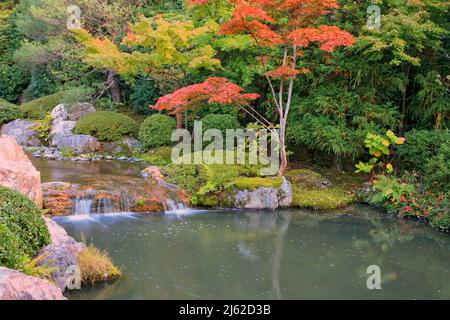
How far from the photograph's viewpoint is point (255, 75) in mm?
16344

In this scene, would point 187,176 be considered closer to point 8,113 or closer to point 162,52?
point 162,52

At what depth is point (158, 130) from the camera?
16.6m

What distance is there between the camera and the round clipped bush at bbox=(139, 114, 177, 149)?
54.3 ft

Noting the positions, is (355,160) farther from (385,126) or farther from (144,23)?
(144,23)

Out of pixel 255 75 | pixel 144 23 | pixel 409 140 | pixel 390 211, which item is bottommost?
pixel 390 211

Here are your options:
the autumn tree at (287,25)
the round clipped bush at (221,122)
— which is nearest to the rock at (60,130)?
the round clipped bush at (221,122)

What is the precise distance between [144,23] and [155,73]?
2278mm

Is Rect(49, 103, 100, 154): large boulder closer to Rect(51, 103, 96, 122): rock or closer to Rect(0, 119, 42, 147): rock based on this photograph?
Rect(51, 103, 96, 122): rock

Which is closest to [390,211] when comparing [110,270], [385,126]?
[385,126]

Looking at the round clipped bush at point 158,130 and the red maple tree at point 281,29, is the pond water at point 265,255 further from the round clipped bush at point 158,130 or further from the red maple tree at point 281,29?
the round clipped bush at point 158,130

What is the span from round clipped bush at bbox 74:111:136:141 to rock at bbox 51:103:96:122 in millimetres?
1090

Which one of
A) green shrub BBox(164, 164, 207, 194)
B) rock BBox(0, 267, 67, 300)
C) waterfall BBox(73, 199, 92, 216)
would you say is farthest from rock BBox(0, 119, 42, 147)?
rock BBox(0, 267, 67, 300)

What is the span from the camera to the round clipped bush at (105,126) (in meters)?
17.5

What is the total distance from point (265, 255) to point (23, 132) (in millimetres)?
13391
